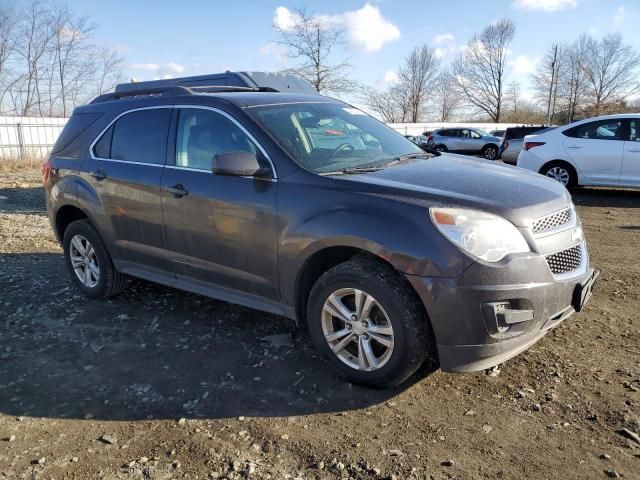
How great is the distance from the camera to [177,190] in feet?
13.3

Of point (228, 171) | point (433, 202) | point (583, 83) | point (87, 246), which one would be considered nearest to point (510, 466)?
point (433, 202)

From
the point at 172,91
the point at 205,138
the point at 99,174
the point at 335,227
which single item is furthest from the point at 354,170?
the point at 99,174

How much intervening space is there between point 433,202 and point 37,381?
9.34ft

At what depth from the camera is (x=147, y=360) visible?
3865mm

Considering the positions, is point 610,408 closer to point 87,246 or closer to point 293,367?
point 293,367

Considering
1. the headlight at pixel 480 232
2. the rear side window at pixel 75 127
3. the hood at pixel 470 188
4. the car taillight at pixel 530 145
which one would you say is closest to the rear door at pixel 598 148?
the car taillight at pixel 530 145

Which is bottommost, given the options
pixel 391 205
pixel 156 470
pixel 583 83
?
pixel 156 470

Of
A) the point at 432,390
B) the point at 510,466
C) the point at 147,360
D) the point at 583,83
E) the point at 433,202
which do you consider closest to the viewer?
the point at 510,466

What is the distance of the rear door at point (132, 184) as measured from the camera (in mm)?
4316

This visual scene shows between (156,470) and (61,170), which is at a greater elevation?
(61,170)

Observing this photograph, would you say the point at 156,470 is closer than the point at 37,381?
Yes

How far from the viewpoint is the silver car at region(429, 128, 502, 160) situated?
83.8ft

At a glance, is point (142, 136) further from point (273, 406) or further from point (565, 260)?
point (565, 260)

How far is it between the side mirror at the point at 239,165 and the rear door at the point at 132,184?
0.87 m
